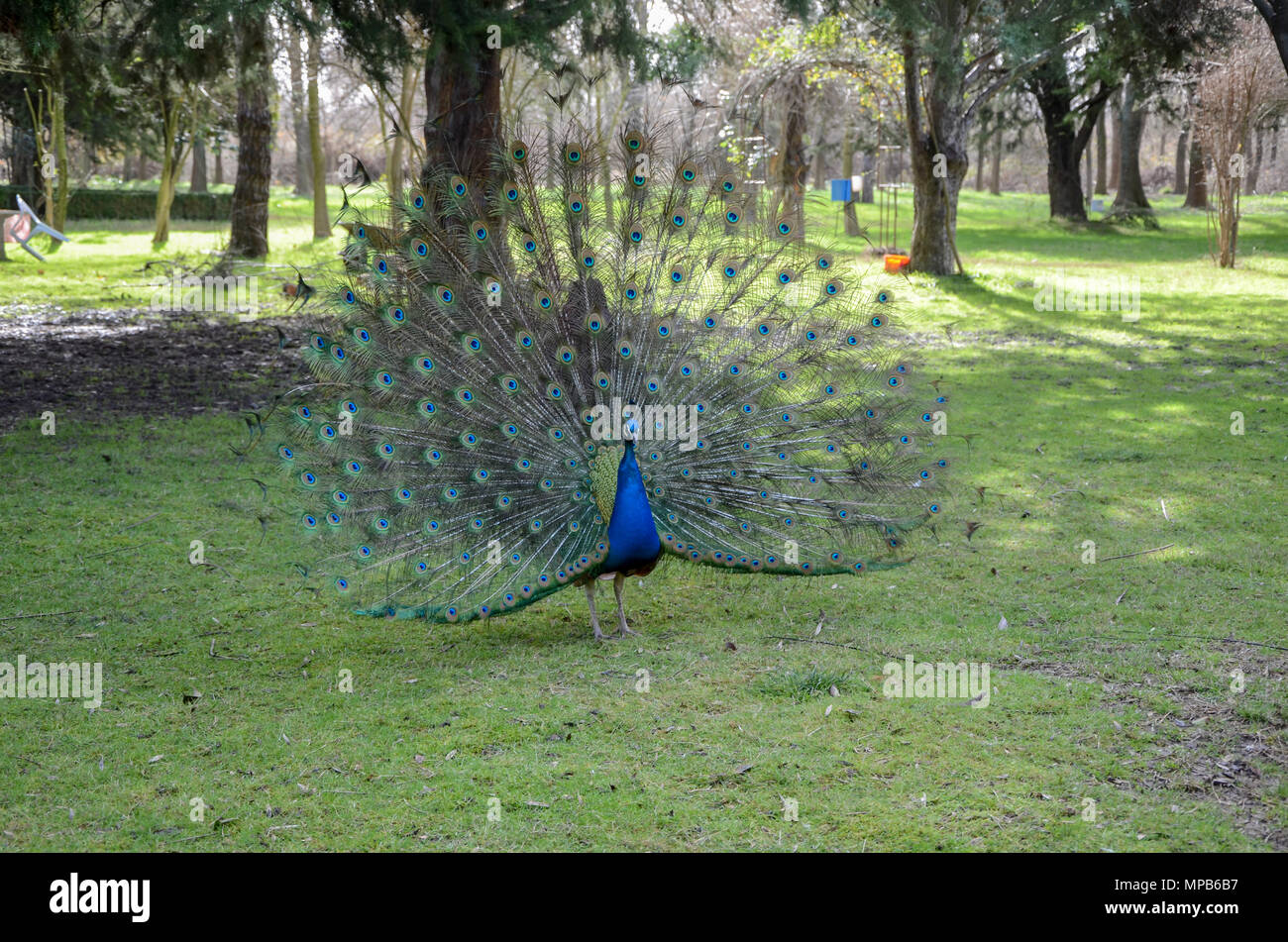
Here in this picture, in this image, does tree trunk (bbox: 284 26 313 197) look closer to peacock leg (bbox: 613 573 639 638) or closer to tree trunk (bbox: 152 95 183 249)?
tree trunk (bbox: 152 95 183 249)

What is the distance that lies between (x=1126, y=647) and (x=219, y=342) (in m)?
12.9

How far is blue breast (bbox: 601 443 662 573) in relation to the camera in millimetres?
5973

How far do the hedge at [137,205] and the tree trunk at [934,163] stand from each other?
23566mm

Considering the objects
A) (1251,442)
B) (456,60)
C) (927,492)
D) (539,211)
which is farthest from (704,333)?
(1251,442)

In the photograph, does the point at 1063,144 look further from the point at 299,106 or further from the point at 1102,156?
the point at 299,106

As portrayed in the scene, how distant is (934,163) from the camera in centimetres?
2022

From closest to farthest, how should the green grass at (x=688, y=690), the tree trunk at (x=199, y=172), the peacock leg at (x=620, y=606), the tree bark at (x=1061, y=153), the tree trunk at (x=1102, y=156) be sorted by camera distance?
the green grass at (x=688, y=690)
the peacock leg at (x=620, y=606)
the tree bark at (x=1061, y=153)
the tree trunk at (x=199, y=172)
the tree trunk at (x=1102, y=156)

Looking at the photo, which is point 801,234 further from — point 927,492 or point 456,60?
point 456,60

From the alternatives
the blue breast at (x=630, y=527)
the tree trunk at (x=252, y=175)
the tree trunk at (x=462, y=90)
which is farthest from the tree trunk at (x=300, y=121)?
the blue breast at (x=630, y=527)

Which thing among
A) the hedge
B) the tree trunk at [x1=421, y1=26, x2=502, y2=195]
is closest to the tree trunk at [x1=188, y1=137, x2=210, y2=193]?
the hedge

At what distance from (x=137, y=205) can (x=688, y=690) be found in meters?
37.1

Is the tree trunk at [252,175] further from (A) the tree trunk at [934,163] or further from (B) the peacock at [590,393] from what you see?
(B) the peacock at [590,393]

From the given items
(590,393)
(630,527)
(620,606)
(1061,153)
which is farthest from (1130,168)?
→ (630,527)

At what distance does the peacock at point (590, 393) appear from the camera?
243 inches
